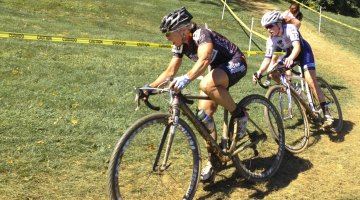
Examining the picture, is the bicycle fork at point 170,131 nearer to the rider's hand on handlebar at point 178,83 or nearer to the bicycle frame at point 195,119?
the bicycle frame at point 195,119

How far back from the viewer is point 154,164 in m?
4.89

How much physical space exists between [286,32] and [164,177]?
13.1 feet

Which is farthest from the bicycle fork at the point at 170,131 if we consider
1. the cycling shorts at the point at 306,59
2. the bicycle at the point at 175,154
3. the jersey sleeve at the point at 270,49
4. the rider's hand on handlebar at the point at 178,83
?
the cycling shorts at the point at 306,59

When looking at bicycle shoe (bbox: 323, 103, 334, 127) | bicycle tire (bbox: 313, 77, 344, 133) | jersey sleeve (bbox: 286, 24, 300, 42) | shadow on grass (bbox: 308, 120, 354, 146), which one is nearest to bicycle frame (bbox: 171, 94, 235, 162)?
shadow on grass (bbox: 308, 120, 354, 146)

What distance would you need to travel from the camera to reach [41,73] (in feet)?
33.0

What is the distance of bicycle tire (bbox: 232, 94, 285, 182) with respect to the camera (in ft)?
19.3

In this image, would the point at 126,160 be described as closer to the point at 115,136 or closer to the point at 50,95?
the point at 115,136

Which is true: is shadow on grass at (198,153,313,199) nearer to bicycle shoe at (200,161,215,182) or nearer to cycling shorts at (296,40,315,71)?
bicycle shoe at (200,161,215,182)

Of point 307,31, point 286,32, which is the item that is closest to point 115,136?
point 286,32

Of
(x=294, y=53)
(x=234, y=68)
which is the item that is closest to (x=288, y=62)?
(x=294, y=53)

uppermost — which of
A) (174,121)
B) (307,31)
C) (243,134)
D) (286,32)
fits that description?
(286,32)

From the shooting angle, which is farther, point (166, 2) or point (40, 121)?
point (166, 2)

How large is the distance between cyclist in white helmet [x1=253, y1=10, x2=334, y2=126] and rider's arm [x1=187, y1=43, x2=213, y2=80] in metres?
2.35

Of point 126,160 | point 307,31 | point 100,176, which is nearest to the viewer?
point 100,176
